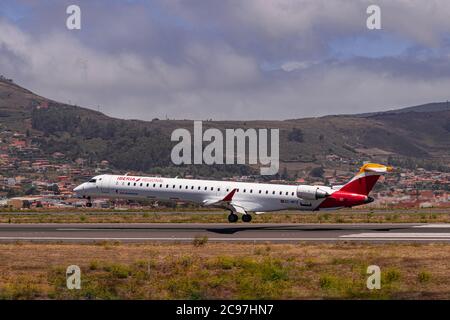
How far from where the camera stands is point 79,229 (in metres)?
49.9

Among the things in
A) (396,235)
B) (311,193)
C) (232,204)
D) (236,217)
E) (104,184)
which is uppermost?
(104,184)

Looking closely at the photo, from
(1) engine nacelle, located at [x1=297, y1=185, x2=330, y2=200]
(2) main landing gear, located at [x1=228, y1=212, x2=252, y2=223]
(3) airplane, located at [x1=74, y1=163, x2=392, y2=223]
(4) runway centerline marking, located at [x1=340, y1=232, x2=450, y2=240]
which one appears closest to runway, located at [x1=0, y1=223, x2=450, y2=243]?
(4) runway centerline marking, located at [x1=340, y1=232, x2=450, y2=240]

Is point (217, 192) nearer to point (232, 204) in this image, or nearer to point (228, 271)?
point (232, 204)

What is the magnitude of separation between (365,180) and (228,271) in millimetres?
26983

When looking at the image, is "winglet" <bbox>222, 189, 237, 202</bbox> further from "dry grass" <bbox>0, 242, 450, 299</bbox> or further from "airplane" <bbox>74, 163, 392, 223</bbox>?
"dry grass" <bbox>0, 242, 450, 299</bbox>

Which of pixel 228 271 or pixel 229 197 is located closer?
pixel 228 271

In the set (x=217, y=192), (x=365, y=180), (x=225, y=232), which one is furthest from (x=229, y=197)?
(x=365, y=180)

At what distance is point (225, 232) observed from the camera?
154ft

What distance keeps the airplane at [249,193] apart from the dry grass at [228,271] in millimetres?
16758

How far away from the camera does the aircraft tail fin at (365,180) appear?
177 ft

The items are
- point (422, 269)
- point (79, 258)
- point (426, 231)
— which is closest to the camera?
point (422, 269)

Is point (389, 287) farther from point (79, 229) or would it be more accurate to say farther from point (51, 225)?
point (51, 225)

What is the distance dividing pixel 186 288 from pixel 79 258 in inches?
363
